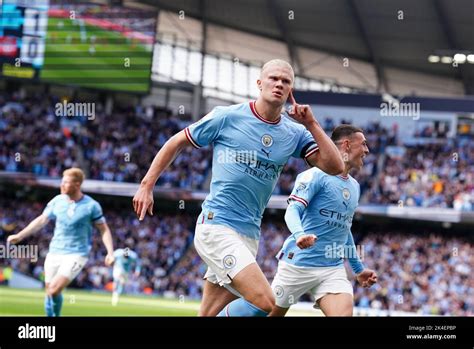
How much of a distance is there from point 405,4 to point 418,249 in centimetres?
935

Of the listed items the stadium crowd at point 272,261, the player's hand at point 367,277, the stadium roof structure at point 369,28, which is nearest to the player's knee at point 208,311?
the player's hand at point 367,277

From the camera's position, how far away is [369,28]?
116ft

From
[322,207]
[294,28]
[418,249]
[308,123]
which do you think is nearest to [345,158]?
[322,207]

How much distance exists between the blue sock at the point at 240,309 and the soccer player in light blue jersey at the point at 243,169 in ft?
0.05

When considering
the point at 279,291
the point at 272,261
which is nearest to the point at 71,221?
the point at 279,291

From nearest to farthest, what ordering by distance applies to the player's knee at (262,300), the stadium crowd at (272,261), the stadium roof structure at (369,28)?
the player's knee at (262,300)
the stadium crowd at (272,261)
the stadium roof structure at (369,28)

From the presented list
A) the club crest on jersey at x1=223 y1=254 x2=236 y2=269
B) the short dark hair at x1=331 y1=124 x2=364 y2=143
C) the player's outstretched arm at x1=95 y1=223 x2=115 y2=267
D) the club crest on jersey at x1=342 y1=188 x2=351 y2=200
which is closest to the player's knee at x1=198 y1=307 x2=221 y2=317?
the club crest on jersey at x1=223 y1=254 x2=236 y2=269

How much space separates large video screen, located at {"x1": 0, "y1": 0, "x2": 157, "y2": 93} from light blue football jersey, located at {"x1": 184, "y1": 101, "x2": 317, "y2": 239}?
2851 centimetres

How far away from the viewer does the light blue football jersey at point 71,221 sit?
1144cm

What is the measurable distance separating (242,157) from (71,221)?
188 inches

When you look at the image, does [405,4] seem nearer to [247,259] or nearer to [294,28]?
[294,28]

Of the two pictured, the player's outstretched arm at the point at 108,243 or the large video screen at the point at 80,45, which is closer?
the player's outstretched arm at the point at 108,243

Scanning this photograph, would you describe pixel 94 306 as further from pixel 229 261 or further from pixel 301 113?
pixel 301 113

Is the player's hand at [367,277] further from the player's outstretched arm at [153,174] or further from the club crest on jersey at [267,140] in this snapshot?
the player's outstretched arm at [153,174]
